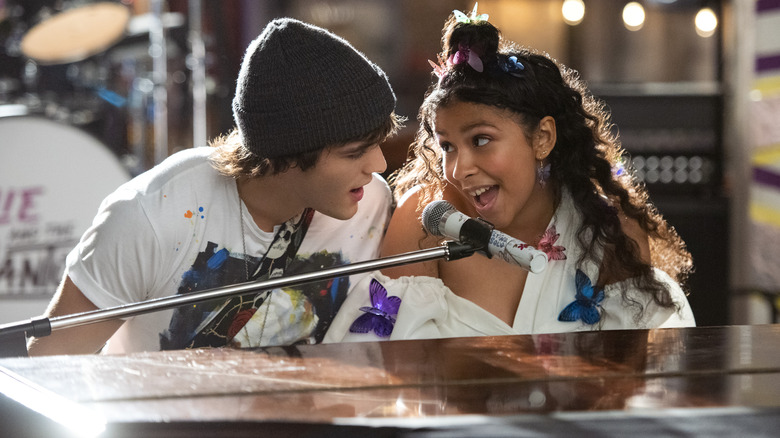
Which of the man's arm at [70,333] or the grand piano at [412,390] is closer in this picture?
the grand piano at [412,390]

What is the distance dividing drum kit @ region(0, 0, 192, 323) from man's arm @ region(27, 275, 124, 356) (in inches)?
93.0

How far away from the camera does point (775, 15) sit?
11.5 ft

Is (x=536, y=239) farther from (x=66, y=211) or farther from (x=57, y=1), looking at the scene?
(x=57, y=1)

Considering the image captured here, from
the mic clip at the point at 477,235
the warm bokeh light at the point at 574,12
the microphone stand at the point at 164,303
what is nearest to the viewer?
the microphone stand at the point at 164,303

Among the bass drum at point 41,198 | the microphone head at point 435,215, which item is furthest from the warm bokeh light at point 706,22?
the microphone head at point 435,215

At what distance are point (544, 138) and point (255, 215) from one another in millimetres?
742

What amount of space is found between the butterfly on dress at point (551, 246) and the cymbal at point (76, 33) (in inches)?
119

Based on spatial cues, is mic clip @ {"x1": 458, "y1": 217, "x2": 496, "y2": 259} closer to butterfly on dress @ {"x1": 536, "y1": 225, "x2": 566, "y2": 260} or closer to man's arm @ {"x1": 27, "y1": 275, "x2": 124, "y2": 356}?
butterfly on dress @ {"x1": 536, "y1": 225, "x2": 566, "y2": 260}

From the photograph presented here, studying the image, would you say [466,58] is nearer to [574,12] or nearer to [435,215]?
[435,215]

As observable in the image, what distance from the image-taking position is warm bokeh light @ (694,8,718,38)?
4.74m

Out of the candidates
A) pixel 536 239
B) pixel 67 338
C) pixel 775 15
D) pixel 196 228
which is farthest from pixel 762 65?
pixel 67 338

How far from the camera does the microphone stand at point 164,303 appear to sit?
4.12 ft

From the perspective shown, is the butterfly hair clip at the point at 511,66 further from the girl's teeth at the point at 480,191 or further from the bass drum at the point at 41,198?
the bass drum at the point at 41,198

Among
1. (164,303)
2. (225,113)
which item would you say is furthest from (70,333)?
(225,113)
